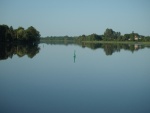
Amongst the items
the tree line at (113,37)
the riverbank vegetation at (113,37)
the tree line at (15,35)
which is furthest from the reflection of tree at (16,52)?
the tree line at (113,37)

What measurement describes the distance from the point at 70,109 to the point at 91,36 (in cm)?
14246

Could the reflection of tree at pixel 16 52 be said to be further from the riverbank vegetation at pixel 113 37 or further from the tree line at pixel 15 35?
the riverbank vegetation at pixel 113 37

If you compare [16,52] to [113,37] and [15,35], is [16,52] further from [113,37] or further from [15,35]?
[113,37]

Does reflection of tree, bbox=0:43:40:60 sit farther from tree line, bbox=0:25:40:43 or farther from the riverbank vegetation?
the riverbank vegetation

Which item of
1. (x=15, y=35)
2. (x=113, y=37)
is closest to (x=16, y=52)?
(x=15, y=35)

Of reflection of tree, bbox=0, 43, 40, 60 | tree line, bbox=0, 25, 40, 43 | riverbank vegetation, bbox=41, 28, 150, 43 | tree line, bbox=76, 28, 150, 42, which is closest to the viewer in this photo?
reflection of tree, bbox=0, 43, 40, 60

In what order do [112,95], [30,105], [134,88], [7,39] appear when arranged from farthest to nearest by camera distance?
[7,39] → [134,88] → [112,95] → [30,105]

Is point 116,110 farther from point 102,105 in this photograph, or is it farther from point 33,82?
point 33,82

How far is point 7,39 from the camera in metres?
79.2

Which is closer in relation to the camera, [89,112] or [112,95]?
[89,112]

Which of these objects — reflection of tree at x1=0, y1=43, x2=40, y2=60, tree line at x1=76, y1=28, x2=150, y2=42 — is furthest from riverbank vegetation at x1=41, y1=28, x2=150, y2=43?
reflection of tree at x1=0, y1=43, x2=40, y2=60

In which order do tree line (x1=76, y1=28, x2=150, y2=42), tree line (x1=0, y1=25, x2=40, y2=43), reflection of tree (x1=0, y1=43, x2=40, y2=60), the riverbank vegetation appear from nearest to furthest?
reflection of tree (x1=0, y1=43, x2=40, y2=60), tree line (x1=0, y1=25, x2=40, y2=43), the riverbank vegetation, tree line (x1=76, y1=28, x2=150, y2=42)

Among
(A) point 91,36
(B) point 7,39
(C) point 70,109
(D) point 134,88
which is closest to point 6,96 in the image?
(C) point 70,109

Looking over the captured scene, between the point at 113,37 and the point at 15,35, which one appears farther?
the point at 113,37
